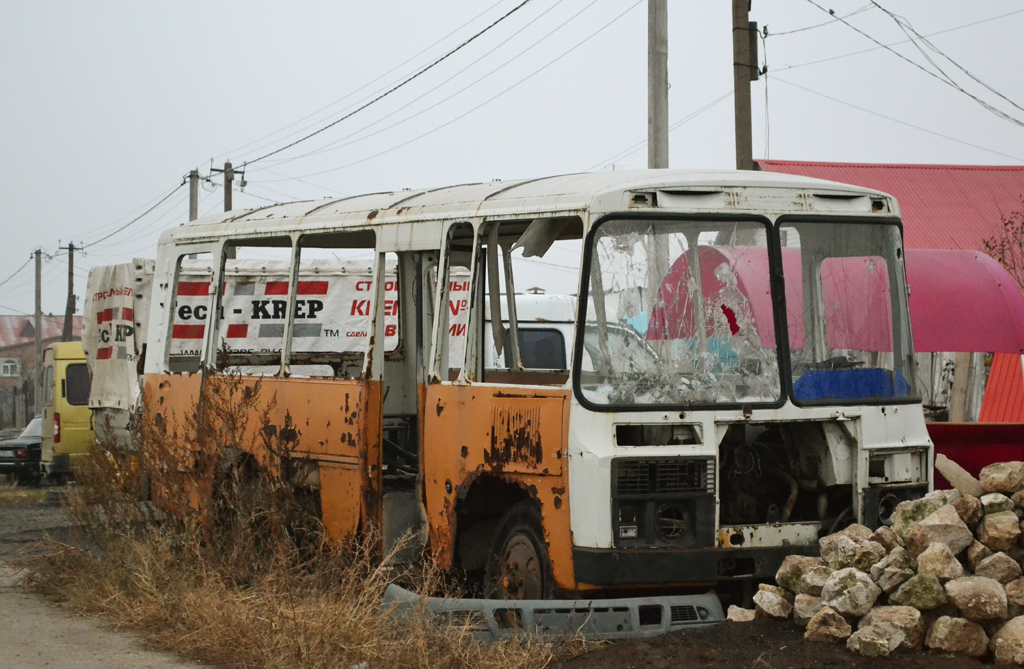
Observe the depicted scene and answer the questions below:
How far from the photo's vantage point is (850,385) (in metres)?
6.98

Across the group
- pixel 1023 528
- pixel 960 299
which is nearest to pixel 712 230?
pixel 1023 528

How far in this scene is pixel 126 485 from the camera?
9.43 metres

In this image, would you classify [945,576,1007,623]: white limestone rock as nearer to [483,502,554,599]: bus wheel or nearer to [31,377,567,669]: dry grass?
[31,377,567,669]: dry grass

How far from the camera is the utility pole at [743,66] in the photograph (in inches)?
595

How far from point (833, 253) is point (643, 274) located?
123 cm

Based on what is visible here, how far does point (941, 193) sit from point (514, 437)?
1547 cm

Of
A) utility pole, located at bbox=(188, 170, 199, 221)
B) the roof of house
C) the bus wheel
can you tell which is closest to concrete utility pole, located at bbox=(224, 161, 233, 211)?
utility pole, located at bbox=(188, 170, 199, 221)

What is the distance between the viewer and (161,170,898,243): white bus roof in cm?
662

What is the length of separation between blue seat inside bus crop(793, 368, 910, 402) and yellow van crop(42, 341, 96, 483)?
1536 centimetres

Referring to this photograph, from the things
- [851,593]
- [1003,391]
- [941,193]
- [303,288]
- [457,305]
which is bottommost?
[851,593]

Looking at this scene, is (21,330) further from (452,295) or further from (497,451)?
(497,451)

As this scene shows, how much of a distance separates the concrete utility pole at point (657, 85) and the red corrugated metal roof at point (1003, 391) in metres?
4.67

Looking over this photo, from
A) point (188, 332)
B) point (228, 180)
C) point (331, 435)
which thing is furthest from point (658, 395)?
point (228, 180)

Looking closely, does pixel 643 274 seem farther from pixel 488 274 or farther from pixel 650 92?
pixel 650 92
